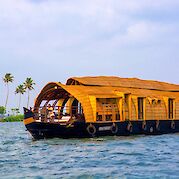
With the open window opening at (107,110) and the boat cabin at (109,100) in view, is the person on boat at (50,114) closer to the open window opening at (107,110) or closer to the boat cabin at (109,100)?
the boat cabin at (109,100)

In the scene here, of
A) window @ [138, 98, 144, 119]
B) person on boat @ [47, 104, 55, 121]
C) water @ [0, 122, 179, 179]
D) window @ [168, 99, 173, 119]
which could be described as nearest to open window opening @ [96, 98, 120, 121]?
window @ [138, 98, 144, 119]

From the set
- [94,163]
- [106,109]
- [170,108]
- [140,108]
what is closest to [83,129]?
[106,109]

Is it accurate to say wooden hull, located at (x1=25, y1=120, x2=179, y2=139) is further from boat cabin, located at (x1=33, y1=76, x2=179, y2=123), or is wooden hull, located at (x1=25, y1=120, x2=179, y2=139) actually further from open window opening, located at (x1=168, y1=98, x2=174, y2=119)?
open window opening, located at (x1=168, y1=98, x2=174, y2=119)

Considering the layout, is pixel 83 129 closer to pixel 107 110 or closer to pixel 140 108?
pixel 107 110

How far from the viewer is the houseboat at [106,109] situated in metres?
19.3

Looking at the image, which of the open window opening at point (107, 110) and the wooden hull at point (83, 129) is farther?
the open window opening at point (107, 110)

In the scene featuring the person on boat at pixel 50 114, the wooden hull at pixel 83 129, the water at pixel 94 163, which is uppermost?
the person on boat at pixel 50 114

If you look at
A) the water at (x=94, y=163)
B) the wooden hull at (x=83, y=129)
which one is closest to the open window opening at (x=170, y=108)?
the wooden hull at (x=83, y=129)

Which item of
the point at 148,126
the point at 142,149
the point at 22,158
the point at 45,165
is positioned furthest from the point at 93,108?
the point at 45,165

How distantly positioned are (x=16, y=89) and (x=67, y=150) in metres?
73.3

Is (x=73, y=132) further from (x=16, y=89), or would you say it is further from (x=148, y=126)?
(x=16, y=89)

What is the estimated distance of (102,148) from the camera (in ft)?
48.0

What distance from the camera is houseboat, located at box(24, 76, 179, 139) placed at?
1927 cm

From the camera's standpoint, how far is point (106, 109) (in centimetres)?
2127
